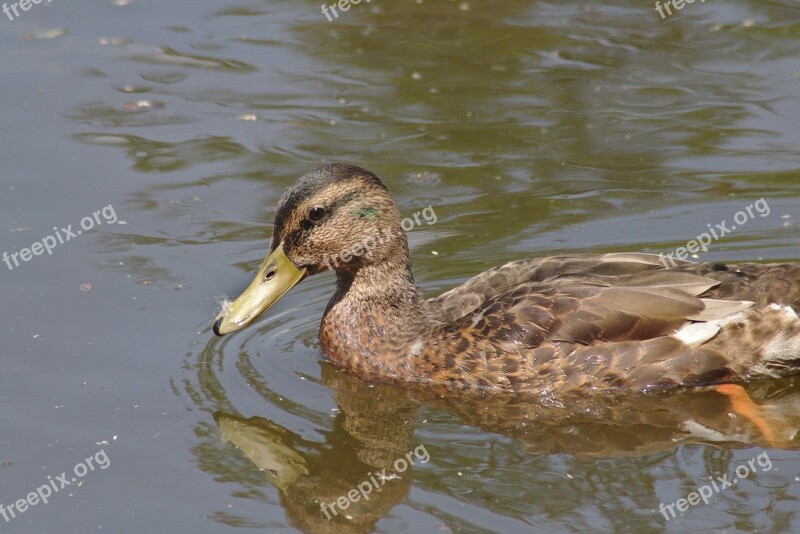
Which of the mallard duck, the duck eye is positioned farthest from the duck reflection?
the duck eye

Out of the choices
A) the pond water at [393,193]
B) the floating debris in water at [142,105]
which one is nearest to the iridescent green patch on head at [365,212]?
the pond water at [393,193]

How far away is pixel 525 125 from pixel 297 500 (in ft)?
19.3

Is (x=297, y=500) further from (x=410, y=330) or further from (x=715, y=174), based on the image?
(x=715, y=174)

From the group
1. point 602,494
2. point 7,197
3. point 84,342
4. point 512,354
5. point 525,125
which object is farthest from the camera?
point 525,125

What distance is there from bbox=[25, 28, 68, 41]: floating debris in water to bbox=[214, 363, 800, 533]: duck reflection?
23.7 ft

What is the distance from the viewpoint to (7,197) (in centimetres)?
1087

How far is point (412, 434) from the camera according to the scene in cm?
781

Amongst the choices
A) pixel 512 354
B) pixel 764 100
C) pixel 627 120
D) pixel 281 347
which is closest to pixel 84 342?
pixel 281 347

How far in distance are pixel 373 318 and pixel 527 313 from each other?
1.15m

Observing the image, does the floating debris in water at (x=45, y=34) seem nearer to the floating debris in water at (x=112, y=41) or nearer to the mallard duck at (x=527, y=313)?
the floating debris in water at (x=112, y=41)

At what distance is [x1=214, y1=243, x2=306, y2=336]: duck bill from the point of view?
8.48 metres

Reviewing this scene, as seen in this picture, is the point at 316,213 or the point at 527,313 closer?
the point at 527,313

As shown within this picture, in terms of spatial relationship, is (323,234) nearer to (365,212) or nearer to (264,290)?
(365,212)

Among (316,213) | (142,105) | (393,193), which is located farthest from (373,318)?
(142,105)
